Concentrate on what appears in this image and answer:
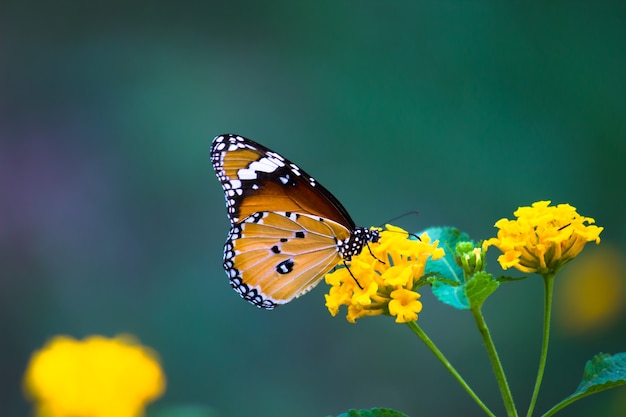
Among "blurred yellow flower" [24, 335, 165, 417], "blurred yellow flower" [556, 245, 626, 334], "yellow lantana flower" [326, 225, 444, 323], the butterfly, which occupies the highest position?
"blurred yellow flower" [556, 245, 626, 334]

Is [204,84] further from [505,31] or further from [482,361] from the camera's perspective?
[482,361]

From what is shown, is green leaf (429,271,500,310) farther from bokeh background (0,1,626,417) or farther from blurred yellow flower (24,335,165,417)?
bokeh background (0,1,626,417)

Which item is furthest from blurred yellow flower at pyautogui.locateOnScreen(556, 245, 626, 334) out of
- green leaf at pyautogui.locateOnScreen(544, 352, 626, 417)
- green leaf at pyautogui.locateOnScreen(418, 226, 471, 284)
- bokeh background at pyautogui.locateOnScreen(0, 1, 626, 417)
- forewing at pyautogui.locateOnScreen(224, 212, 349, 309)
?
green leaf at pyautogui.locateOnScreen(544, 352, 626, 417)

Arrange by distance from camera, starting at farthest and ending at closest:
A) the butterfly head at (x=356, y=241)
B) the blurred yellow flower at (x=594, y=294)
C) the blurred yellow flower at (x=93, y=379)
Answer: the blurred yellow flower at (x=594, y=294) < the blurred yellow flower at (x=93, y=379) < the butterfly head at (x=356, y=241)

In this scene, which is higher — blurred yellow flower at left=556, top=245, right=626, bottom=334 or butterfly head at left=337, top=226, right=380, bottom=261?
blurred yellow flower at left=556, top=245, right=626, bottom=334

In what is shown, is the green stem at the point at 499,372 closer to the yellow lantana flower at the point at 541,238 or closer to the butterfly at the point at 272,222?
the yellow lantana flower at the point at 541,238

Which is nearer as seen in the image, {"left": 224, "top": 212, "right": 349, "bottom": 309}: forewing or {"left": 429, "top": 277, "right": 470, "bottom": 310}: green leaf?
{"left": 429, "top": 277, "right": 470, "bottom": 310}: green leaf

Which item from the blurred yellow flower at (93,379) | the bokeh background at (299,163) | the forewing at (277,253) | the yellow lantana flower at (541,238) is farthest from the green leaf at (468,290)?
the bokeh background at (299,163)
